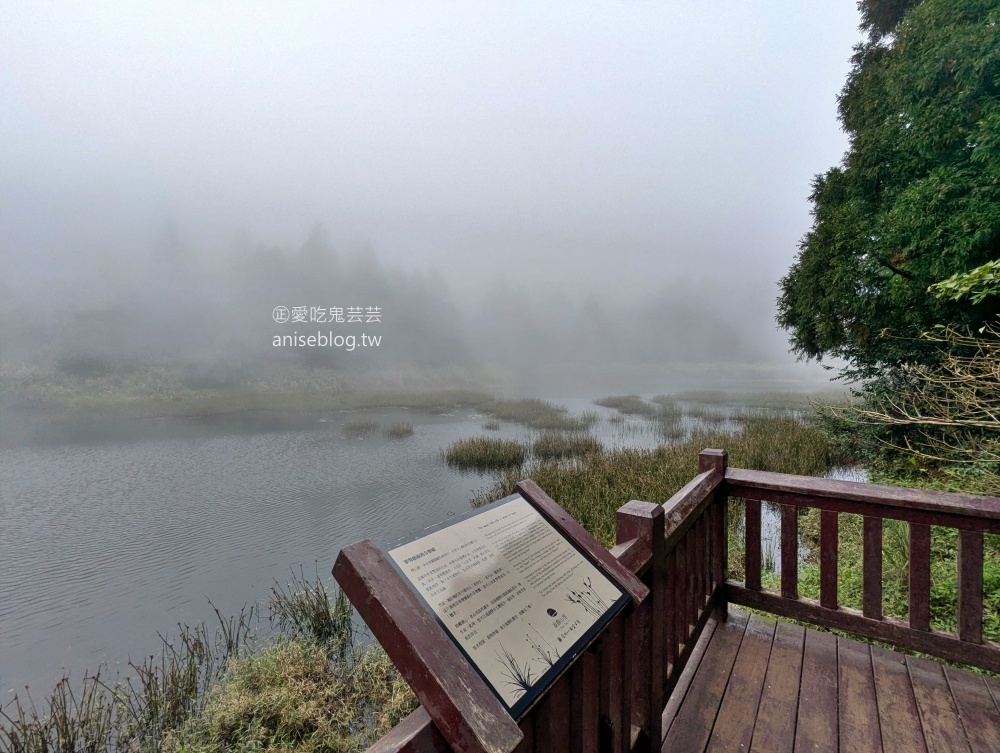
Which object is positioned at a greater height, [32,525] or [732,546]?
[732,546]

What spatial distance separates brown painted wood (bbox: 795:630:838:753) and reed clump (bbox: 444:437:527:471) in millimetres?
10463

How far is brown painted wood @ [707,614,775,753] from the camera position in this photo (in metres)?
1.56

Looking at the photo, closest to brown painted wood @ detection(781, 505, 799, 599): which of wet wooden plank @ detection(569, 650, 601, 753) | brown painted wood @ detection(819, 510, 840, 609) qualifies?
brown painted wood @ detection(819, 510, 840, 609)

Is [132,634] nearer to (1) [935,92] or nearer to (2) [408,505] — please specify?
(2) [408,505]

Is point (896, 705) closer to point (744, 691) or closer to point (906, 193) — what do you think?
point (744, 691)

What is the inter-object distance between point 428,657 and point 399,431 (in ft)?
59.3

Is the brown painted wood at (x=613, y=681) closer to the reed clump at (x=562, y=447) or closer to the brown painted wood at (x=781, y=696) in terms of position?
the brown painted wood at (x=781, y=696)

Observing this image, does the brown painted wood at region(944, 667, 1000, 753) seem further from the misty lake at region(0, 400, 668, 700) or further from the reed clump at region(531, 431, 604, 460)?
the reed clump at region(531, 431, 604, 460)

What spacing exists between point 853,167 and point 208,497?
16.0 metres

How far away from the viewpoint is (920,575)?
5.97 feet

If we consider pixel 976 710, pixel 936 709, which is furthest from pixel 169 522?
pixel 976 710

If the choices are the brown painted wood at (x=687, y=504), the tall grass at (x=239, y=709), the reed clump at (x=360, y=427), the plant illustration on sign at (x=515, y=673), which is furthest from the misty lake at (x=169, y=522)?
the plant illustration on sign at (x=515, y=673)

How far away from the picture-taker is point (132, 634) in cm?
517

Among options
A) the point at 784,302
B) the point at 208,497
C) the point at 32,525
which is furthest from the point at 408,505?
the point at 784,302
